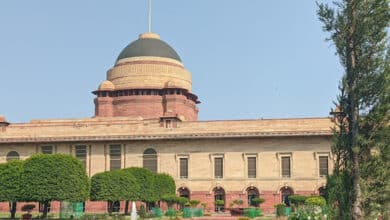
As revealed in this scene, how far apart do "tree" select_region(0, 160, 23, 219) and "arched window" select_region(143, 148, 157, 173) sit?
40.5 ft

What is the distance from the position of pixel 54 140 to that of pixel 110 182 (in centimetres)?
1072

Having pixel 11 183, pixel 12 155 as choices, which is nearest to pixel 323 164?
pixel 11 183

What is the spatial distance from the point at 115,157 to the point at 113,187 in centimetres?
865

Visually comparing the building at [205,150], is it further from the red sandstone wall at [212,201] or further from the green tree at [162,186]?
the green tree at [162,186]

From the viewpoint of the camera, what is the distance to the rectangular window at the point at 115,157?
2082 inches

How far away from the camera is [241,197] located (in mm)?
50812

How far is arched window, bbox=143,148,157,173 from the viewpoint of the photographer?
52.5 m

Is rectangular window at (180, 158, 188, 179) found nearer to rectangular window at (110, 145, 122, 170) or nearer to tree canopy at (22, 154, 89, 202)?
rectangular window at (110, 145, 122, 170)

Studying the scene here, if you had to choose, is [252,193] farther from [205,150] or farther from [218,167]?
[205,150]

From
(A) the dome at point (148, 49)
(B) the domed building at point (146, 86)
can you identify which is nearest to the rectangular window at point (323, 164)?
(B) the domed building at point (146, 86)

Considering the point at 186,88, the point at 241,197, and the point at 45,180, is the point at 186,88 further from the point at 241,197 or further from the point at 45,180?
the point at 45,180

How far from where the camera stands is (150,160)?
52594 millimetres

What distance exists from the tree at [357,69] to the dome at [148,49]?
151ft

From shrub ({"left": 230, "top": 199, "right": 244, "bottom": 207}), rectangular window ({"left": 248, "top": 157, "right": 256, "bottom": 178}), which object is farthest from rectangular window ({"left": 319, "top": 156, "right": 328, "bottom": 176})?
shrub ({"left": 230, "top": 199, "right": 244, "bottom": 207})
